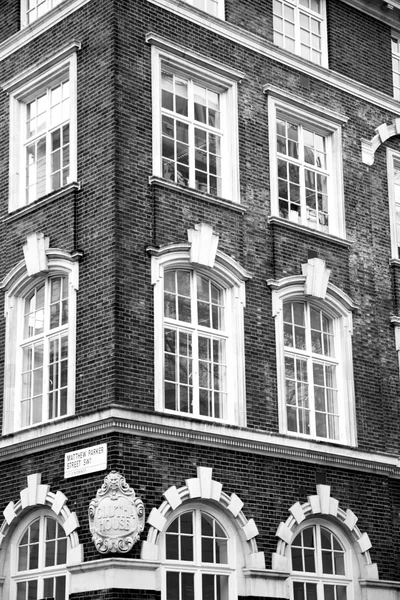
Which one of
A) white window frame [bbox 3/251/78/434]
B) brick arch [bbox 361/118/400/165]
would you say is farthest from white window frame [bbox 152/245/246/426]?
brick arch [bbox 361/118/400/165]

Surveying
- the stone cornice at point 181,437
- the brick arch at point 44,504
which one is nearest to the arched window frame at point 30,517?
the brick arch at point 44,504

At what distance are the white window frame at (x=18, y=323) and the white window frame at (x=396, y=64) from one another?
29.5ft

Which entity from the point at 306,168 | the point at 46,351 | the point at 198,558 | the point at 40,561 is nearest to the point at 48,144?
the point at 46,351

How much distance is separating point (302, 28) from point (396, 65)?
277 cm

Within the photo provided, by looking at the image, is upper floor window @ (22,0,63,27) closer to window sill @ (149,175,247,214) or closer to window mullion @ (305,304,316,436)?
window sill @ (149,175,247,214)

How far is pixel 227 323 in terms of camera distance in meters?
19.6

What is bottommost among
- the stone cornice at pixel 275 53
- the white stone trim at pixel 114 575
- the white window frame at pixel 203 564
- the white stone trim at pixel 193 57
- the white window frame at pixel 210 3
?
the white stone trim at pixel 114 575

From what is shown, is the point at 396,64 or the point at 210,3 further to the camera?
the point at 396,64

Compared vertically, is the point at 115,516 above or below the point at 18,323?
below

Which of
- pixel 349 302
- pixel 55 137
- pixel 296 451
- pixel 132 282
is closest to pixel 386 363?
pixel 349 302

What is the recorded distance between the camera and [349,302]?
21.2 meters

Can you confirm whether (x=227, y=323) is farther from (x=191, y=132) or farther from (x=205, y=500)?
(x=191, y=132)

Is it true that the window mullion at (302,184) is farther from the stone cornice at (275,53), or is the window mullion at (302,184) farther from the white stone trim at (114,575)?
the white stone trim at (114,575)

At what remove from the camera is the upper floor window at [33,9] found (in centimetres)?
2122
